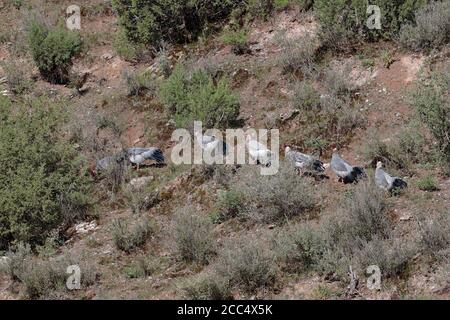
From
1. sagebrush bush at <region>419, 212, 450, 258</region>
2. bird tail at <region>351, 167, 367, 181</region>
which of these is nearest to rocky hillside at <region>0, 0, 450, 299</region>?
sagebrush bush at <region>419, 212, 450, 258</region>

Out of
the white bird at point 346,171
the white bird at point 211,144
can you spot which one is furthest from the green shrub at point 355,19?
the white bird at point 346,171

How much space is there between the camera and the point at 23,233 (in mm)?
9336

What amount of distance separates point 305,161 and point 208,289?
2.98 m

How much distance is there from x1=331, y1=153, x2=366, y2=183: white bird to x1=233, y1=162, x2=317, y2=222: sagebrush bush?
46cm

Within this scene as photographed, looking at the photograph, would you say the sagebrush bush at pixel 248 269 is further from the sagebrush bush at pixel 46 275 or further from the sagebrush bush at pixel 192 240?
the sagebrush bush at pixel 46 275

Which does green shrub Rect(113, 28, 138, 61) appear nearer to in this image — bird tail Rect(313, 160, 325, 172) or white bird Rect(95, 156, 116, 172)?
white bird Rect(95, 156, 116, 172)

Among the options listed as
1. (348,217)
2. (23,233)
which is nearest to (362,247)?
(348,217)

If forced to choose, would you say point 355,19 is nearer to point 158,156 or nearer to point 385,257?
point 158,156

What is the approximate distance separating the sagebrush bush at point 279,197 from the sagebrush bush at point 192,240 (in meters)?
0.72

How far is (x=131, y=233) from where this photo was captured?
9.09 metres

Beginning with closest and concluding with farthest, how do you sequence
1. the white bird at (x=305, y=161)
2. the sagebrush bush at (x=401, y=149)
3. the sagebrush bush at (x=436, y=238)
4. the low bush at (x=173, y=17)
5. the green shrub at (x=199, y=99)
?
the sagebrush bush at (x=436, y=238), the sagebrush bush at (x=401, y=149), the white bird at (x=305, y=161), the green shrub at (x=199, y=99), the low bush at (x=173, y=17)

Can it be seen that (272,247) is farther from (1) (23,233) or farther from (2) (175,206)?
(1) (23,233)

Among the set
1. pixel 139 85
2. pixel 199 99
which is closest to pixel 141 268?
pixel 199 99

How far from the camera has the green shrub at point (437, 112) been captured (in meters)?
9.34
